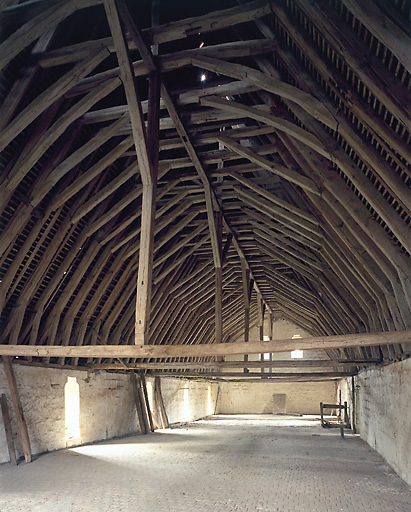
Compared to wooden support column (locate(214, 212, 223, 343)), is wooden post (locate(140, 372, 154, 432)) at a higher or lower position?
lower

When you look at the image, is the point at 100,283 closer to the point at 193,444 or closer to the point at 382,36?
the point at 193,444

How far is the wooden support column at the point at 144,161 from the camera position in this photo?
19.6ft

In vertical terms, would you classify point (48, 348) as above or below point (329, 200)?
below

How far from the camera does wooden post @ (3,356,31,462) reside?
28.8ft

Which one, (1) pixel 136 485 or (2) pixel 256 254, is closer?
(1) pixel 136 485

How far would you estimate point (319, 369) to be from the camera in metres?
24.3

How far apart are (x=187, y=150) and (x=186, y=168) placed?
5.83ft

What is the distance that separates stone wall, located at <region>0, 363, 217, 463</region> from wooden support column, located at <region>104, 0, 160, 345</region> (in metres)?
4.24

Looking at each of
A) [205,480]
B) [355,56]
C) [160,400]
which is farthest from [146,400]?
[355,56]

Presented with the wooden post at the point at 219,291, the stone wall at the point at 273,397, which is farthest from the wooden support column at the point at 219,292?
the stone wall at the point at 273,397

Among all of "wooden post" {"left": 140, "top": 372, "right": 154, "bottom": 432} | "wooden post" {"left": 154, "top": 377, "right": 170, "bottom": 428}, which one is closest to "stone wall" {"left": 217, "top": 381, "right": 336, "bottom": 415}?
"wooden post" {"left": 154, "top": 377, "right": 170, "bottom": 428}

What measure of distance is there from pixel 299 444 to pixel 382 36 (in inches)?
431

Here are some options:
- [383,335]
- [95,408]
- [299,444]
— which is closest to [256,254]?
[299,444]

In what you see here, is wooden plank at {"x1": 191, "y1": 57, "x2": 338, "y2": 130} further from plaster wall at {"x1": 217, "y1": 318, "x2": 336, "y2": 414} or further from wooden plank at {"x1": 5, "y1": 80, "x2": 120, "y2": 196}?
plaster wall at {"x1": 217, "y1": 318, "x2": 336, "y2": 414}
